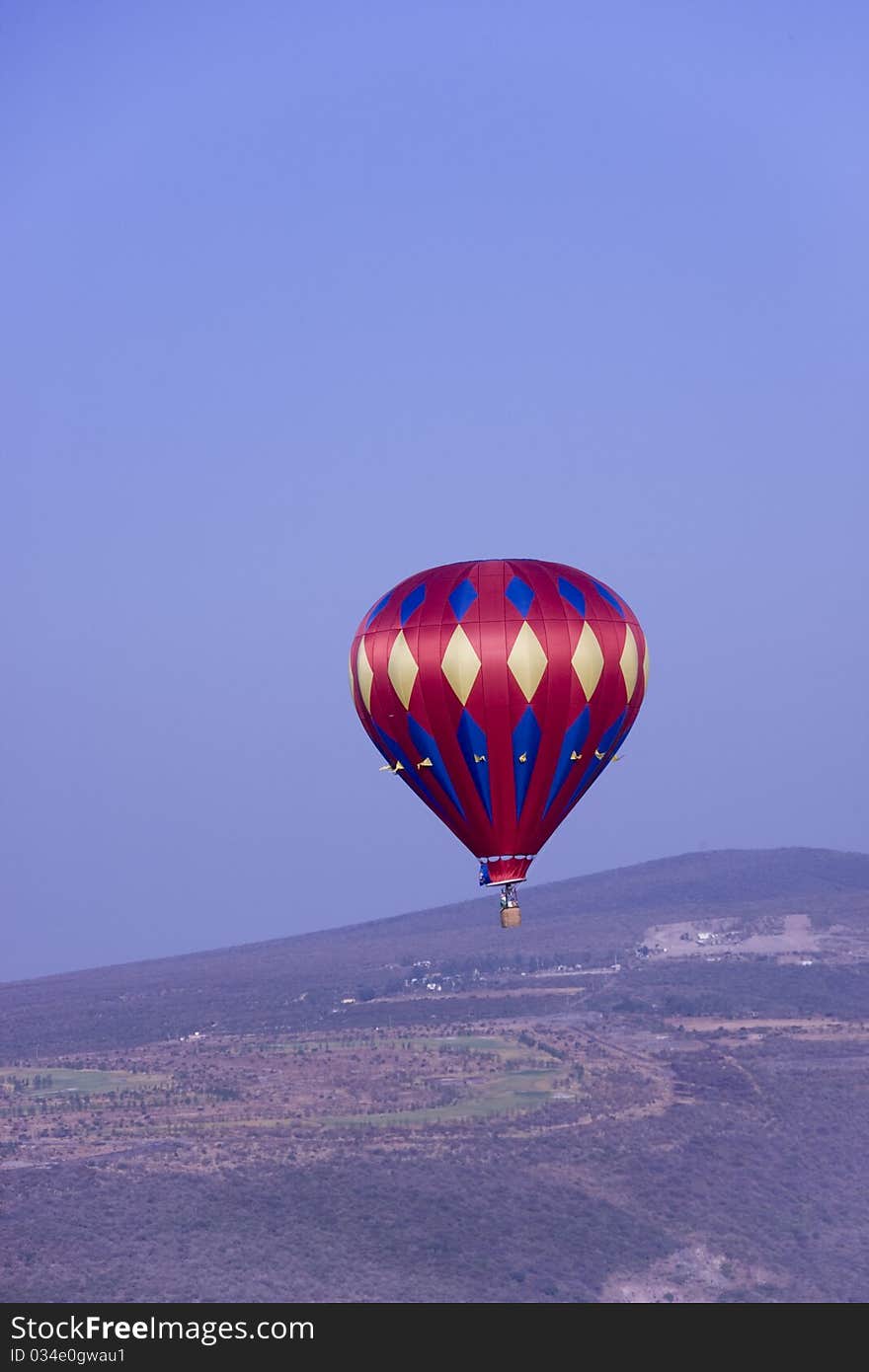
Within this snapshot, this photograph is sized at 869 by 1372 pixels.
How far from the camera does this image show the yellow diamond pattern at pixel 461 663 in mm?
51281

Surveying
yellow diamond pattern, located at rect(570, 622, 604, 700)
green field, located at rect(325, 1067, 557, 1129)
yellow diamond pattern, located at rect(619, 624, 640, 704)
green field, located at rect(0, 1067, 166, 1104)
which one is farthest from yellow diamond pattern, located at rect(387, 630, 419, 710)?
green field, located at rect(0, 1067, 166, 1104)

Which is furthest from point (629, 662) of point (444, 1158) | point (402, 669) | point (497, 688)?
point (444, 1158)

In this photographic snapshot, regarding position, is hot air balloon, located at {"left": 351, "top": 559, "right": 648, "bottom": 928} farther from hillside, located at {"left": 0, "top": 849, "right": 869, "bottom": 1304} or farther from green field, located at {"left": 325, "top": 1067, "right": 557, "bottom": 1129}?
green field, located at {"left": 325, "top": 1067, "right": 557, "bottom": 1129}

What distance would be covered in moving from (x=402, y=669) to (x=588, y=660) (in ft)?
14.6

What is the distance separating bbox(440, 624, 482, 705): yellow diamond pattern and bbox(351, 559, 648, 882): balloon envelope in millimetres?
23

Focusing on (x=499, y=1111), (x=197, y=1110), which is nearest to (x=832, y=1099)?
(x=499, y=1111)

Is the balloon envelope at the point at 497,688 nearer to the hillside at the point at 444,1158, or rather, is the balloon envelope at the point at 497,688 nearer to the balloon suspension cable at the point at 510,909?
the balloon suspension cable at the point at 510,909

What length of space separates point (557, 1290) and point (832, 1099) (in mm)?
43266

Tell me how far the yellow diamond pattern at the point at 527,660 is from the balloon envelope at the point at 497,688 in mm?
23

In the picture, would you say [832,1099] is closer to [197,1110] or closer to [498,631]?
[197,1110]

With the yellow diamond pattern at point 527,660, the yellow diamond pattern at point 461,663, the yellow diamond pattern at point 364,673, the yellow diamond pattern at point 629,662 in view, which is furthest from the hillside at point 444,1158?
the yellow diamond pattern at point 527,660

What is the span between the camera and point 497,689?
5144 centimetres

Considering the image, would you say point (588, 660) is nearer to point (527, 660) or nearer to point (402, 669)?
point (527, 660)

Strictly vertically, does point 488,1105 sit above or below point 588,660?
below
